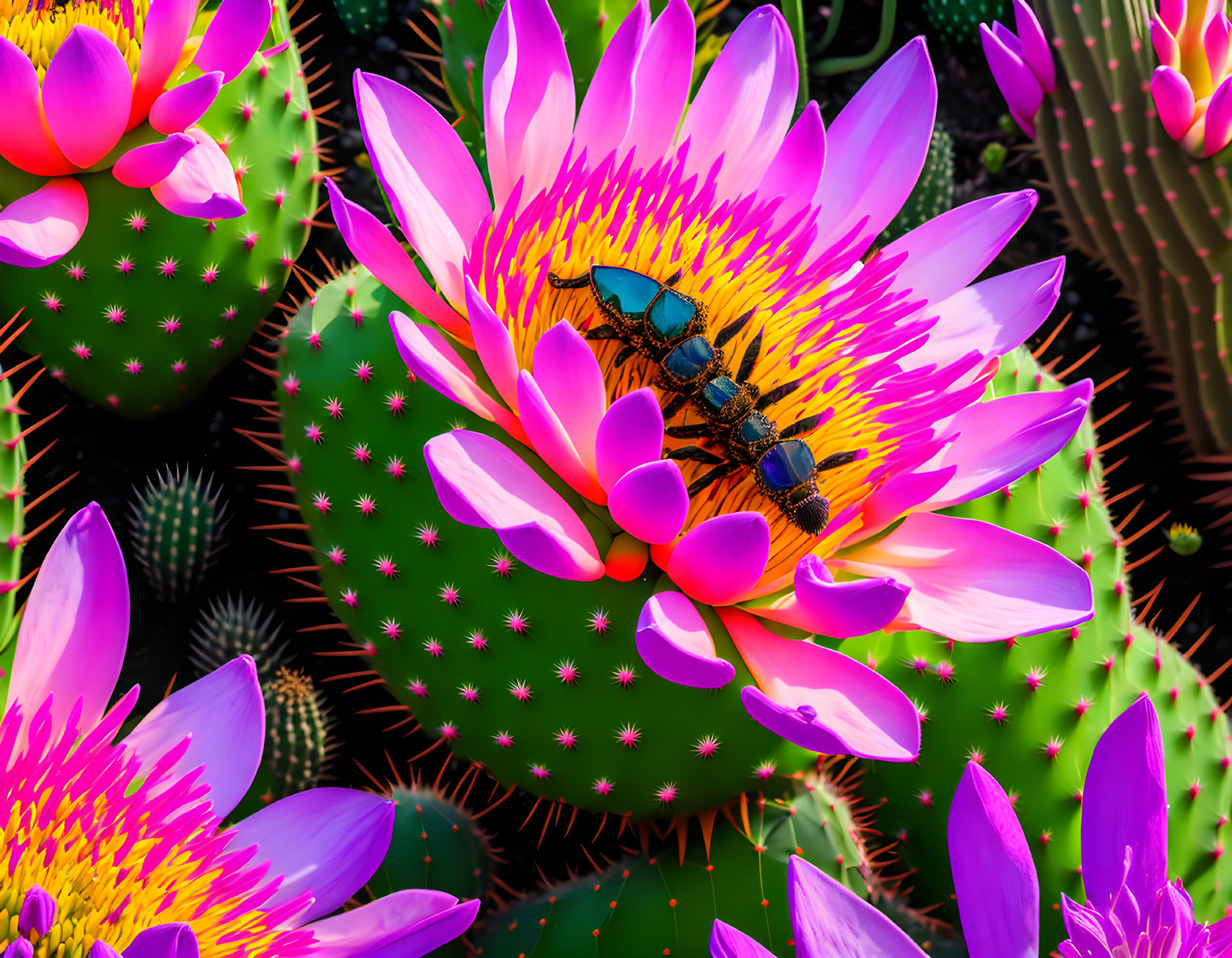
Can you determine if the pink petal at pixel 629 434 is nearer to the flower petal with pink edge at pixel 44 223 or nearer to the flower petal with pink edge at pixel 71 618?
the flower petal with pink edge at pixel 71 618

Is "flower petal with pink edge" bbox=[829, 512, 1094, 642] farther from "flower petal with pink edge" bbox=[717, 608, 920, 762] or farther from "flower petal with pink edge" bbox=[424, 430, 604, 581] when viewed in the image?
"flower petal with pink edge" bbox=[424, 430, 604, 581]

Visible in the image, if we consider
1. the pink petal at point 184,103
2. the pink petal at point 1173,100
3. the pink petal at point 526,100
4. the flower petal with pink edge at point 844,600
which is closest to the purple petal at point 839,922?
the flower petal with pink edge at point 844,600

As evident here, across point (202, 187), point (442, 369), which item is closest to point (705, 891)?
point (442, 369)

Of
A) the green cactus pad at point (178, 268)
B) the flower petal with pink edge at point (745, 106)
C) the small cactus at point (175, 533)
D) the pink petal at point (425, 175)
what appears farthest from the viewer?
the small cactus at point (175, 533)

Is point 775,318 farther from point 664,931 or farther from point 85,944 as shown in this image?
point 85,944

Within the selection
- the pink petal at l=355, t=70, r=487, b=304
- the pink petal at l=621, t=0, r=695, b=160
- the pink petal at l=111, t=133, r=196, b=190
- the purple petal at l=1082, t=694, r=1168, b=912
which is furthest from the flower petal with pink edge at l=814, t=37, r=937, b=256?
the pink petal at l=111, t=133, r=196, b=190
